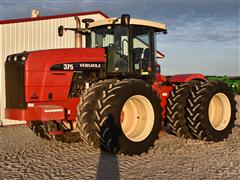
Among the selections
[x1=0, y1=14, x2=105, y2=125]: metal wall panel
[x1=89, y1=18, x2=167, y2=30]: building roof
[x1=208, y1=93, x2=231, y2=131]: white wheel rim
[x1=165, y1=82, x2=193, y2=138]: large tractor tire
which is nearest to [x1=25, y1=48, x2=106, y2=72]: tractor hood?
[x1=89, y1=18, x2=167, y2=30]: building roof

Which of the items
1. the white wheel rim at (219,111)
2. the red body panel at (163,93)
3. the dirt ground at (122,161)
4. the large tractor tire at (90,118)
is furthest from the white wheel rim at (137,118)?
the white wheel rim at (219,111)

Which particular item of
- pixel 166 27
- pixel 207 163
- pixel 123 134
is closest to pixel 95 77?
pixel 123 134

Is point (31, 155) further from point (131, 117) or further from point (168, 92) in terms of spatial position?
point (168, 92)

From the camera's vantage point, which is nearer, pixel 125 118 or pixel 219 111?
pixel 125 118

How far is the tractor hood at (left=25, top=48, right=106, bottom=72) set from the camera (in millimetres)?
7306

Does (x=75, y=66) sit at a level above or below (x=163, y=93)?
above

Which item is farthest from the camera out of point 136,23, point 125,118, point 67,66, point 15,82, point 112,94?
point 136,23

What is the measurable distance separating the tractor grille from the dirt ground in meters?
1.04

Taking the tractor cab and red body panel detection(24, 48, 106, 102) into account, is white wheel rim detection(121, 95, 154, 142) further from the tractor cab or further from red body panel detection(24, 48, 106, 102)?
red body panel detection(24, 48, 106, 102)

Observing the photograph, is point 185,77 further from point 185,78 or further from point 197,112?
point 197,112

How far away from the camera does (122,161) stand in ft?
22.1

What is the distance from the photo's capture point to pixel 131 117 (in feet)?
25.8

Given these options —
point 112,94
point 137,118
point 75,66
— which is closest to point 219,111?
point 137,118

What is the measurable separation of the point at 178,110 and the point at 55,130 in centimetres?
277
